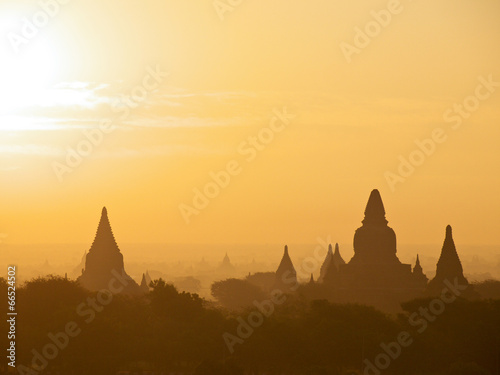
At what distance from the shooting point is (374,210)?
11856cm

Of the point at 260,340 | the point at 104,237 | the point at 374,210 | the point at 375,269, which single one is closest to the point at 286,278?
the point at 104,237

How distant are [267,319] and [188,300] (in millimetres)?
8208

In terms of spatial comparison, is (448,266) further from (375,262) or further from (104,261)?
(104,261)

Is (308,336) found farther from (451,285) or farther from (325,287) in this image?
(325,287)

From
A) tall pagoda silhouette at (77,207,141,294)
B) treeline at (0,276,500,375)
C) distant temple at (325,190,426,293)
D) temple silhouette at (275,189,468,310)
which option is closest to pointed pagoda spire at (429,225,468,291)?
temple silhouette at (275,189,468,310)

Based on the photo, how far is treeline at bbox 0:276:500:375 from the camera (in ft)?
229

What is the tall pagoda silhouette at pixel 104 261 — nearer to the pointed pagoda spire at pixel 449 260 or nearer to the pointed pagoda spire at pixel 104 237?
the pointed pagoda spire at pixel 104 237

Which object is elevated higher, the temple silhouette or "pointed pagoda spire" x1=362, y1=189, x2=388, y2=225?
"pointed pagoda spire" x1=362, y1=189, x2=388, y2=225

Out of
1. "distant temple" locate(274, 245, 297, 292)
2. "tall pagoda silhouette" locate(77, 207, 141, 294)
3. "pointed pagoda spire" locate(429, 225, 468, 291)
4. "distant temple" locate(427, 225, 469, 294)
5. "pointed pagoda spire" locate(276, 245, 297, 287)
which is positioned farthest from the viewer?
"pointed pagoda spire" locate(276, 245, 297, 287)

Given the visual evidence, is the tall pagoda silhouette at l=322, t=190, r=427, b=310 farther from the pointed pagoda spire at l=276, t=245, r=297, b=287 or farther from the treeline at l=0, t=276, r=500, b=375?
the pointed pagoda spire at l=276, t=245, r=297, b=287

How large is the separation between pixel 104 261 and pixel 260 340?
52.6 metres

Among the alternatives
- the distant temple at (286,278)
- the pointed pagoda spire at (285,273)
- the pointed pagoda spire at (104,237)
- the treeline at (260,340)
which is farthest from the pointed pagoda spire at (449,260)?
the pointed pagoda spire at (285,273)

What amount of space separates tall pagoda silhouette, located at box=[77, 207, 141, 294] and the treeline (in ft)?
129

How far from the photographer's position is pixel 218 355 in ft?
235
